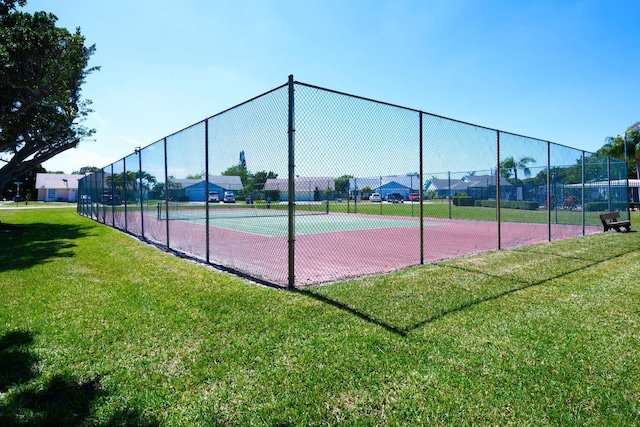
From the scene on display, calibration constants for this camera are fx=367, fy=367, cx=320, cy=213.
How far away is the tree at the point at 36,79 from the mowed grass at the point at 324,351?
12.3 metres

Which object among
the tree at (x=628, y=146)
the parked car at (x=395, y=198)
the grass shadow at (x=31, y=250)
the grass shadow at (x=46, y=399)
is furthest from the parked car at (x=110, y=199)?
the tree at (x=628, y=146)

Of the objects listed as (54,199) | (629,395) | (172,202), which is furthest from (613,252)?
(54,199)

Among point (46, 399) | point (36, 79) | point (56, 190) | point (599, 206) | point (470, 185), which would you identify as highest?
point (36, 79)

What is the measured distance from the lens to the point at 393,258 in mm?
7461

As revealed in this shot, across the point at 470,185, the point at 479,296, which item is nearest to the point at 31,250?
the point at 479,296

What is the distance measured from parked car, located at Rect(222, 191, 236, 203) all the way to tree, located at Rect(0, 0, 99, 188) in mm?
11538

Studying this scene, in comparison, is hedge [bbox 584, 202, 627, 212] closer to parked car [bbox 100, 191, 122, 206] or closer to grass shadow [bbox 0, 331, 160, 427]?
grass shadow [bbox 0, 331, 160, 427]

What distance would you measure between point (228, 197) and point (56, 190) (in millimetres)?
70095

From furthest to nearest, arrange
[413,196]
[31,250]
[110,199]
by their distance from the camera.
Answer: [413,196] → [110,199] → [31,250]

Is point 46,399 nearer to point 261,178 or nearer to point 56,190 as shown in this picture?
point 261,178

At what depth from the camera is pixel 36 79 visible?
47.1 feet

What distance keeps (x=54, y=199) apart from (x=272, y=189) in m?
72.0

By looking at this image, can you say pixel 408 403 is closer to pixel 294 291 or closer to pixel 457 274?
pixel 294 291

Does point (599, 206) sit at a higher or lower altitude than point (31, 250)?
higher
